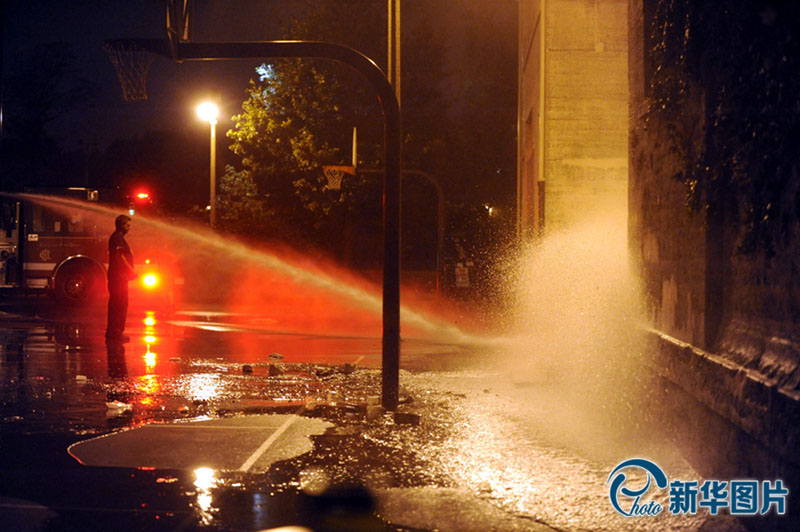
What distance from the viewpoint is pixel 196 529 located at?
462 centimetres

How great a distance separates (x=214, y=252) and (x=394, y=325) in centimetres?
2092

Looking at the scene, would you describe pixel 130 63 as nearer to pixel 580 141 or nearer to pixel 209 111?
pixel 580 141

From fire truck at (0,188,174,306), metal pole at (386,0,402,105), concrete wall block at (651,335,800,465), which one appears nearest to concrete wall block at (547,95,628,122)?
metal pole at (386,0,402,105)

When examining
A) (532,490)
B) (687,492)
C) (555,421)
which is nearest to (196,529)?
(532,490)

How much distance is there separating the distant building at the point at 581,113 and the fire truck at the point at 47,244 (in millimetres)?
11320

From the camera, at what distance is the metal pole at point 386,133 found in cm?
773

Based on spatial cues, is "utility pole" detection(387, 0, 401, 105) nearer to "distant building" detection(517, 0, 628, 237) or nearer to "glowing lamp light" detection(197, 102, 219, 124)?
"distant building" detection(517, 0, 628, 237)

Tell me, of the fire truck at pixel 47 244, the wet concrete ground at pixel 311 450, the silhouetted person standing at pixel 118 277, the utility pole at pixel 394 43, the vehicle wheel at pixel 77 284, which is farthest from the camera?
the fire truck at pixel 47 244

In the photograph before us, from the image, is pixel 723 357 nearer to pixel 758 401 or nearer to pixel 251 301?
pixel 758 401

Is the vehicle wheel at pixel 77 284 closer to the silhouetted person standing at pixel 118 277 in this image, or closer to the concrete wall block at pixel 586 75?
the silhouetted person standing at pixel 118 277

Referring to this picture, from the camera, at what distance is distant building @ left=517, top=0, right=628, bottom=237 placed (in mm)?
13609

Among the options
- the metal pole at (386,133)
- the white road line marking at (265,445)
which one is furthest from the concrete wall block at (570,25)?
the white road line marking at (265,445)

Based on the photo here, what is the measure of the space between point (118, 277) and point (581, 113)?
788 cm

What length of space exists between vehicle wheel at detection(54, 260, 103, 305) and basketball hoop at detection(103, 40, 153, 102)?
1151 cm
